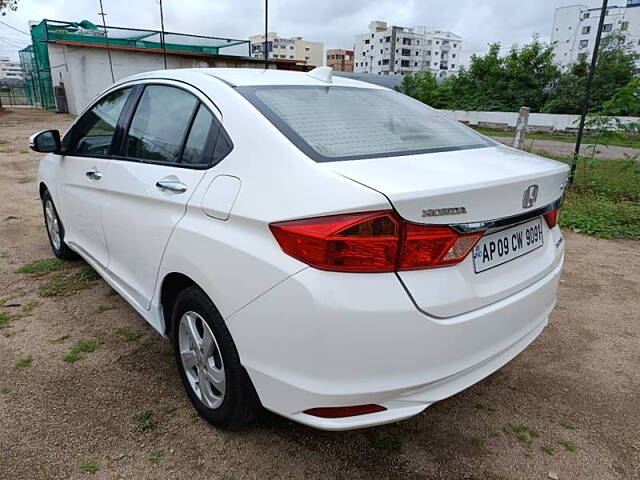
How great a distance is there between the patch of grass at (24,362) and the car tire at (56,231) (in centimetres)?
138

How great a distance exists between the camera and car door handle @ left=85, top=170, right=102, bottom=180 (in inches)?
110

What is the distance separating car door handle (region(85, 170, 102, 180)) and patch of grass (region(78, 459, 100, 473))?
156 centimetres

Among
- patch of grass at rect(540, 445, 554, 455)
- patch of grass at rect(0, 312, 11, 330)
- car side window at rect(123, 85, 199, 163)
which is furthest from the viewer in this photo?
patch of grass at rect(0, 312, 11, 330)

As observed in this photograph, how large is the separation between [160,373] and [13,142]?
12.9m

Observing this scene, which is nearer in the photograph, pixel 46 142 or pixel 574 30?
pixel 46 142

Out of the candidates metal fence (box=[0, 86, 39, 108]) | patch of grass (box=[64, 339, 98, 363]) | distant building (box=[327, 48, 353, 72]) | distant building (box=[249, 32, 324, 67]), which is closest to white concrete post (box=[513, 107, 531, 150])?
patch of grass (box=[64, 339, 98, 363])

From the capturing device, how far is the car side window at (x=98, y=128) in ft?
9.43

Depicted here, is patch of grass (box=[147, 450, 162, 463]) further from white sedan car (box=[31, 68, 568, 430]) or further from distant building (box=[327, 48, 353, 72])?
distant building (box=[327, 48, 353, 72])

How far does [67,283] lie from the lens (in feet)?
12.2

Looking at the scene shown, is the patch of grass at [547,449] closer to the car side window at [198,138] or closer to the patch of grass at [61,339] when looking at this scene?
the car side window at [198,138]

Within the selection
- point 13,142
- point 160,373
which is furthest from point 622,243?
point 13,142

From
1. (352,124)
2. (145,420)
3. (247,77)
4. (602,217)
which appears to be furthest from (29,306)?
(602,217)

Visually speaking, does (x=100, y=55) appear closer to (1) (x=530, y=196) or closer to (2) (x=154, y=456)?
(2) (x=154, y=456)

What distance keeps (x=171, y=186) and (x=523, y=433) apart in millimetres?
1957
